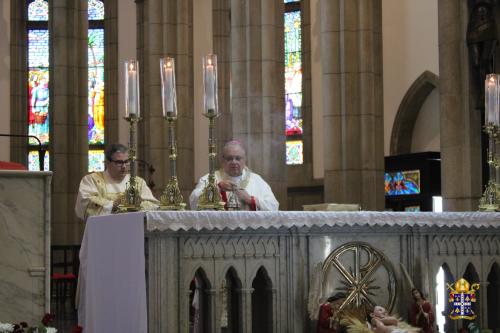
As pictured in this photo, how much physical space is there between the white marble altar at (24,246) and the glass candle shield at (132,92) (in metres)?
0.77

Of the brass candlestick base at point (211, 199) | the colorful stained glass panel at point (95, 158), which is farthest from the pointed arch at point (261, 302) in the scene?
the colorful stained glass panel at point (95, 158)

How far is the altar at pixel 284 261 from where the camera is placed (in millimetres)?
7504

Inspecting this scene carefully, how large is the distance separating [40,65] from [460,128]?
15685 millimetres

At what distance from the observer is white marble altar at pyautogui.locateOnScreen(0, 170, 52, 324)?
7672 millimetres

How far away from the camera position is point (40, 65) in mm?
26266

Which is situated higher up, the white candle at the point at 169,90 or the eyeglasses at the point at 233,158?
the white candle at the point at 169,90

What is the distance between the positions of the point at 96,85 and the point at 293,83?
17.6ft

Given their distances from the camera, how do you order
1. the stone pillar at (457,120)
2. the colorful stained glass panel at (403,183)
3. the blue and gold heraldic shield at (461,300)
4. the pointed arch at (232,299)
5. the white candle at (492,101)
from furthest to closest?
the colorful stained glass panel at (403,183) → the stone pillar at (457,120) → the white candle at (492,101) → the blue and gold heraldic shield at (461,300) → the pointed arch at (232,299)

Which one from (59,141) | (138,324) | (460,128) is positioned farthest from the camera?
(59,141)

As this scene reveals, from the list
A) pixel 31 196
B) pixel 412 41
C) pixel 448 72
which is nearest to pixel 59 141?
pixel 412 41

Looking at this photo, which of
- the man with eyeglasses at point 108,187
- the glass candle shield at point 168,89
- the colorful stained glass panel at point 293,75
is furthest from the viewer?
the colorful stained glass panel at point 293,75

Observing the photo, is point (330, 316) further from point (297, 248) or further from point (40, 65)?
point (40, 65)

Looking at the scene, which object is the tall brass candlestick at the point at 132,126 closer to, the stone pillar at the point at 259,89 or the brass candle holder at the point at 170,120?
the brass candle holder at the point at 170,120

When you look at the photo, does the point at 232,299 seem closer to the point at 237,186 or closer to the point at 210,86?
the point at 237,186
